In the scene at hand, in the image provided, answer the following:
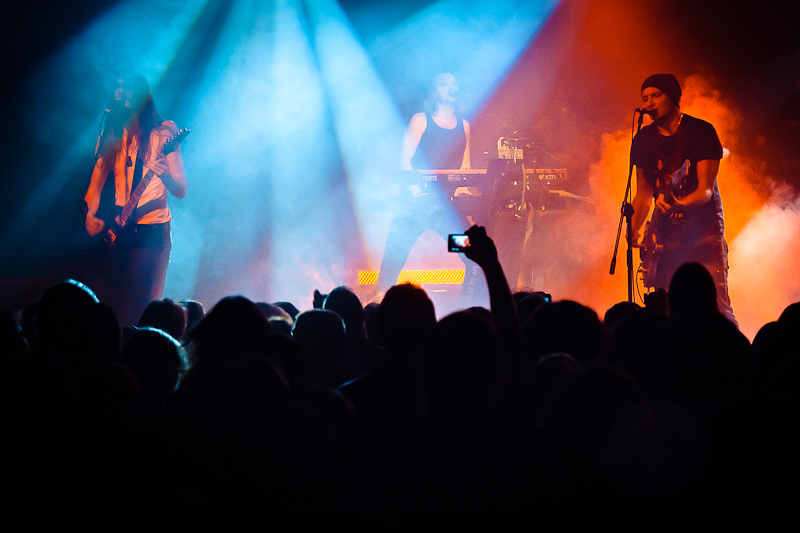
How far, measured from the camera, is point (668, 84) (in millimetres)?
7418

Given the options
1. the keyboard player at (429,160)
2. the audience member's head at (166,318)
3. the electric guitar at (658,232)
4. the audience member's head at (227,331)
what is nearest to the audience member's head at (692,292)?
the audience member's head at (227,331)

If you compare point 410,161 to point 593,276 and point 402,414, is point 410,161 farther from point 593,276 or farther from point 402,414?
point 402,414

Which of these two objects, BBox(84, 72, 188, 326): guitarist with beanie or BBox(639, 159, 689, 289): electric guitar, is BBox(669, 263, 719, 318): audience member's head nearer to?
BBox(639, 159, 689, 289): electric guitar

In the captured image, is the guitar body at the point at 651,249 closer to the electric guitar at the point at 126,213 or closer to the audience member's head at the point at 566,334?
the audience member's head at the point at 566,334

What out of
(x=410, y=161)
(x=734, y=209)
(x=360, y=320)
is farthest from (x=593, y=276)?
(x=360, y=320)

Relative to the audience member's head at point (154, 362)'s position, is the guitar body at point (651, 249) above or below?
above

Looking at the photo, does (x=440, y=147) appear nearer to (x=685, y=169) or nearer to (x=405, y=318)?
(x=685, y=169)

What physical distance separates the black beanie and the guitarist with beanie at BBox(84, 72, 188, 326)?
6184 millimetres

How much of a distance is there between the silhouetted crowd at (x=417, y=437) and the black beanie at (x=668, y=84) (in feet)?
21.4

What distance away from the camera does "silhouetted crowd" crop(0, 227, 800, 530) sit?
1.21 metres

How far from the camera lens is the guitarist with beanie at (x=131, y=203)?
6859 mm

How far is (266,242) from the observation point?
8.21 meters

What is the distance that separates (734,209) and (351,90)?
5.47 m

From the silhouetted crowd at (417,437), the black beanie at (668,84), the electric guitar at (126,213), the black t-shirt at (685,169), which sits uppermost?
the black beanie at (668,84)
